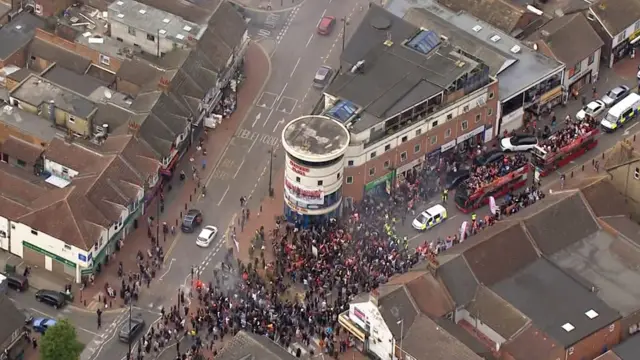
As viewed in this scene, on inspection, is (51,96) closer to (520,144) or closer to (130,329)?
(130,329)

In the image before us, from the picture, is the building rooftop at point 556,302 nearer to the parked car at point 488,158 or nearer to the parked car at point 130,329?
the parked car at point 488,158

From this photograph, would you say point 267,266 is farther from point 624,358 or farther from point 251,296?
point 624,358

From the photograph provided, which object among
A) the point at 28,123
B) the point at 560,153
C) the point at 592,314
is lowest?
the point at 28,123

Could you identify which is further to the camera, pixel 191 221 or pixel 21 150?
pixel 21 150

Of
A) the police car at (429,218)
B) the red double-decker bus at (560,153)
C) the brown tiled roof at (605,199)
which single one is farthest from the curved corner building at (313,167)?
the brown tiled roof at (605,199)

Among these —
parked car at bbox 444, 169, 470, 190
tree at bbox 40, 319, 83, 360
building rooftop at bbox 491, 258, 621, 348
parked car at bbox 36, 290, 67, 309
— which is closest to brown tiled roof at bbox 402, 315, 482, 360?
building rooftop at bbox 491, 258, 621, 348

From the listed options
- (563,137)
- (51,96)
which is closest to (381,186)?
(563,137)

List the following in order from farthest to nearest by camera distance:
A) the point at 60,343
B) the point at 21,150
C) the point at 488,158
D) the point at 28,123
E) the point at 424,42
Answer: the point at 424,42
the point at 488,158
the point at 28,123
the point at 21,150
the point at 60,343
